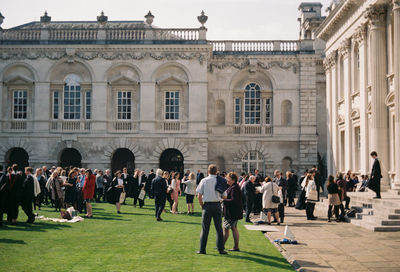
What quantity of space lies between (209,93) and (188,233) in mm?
26172

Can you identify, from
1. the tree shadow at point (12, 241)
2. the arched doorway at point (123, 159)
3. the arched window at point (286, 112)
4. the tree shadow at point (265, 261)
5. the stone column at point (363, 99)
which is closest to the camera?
the tree shadow at point (265, 261)

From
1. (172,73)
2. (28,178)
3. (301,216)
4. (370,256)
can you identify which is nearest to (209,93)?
(172,73)

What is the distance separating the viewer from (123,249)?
39.0 ft

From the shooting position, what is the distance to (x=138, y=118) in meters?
38.3

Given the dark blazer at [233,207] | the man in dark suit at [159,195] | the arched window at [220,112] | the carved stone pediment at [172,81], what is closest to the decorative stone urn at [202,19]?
the carved stone pediment at [172,81]

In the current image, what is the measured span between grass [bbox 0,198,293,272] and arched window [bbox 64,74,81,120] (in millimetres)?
22238

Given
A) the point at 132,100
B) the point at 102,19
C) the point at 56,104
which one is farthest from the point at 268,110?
the point at 56,104

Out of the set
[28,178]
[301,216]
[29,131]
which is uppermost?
[29,131]

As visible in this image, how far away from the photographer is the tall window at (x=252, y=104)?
40.6 m

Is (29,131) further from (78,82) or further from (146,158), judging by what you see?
(146,158)

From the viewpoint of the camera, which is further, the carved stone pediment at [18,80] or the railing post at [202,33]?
the carved stone pediment at [18,80]

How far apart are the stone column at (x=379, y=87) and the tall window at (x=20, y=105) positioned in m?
26.1

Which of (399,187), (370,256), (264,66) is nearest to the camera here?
(370,256)

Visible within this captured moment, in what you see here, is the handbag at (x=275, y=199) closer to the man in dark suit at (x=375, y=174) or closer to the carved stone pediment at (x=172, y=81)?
the man in dark suit at (x=375, y=174)
